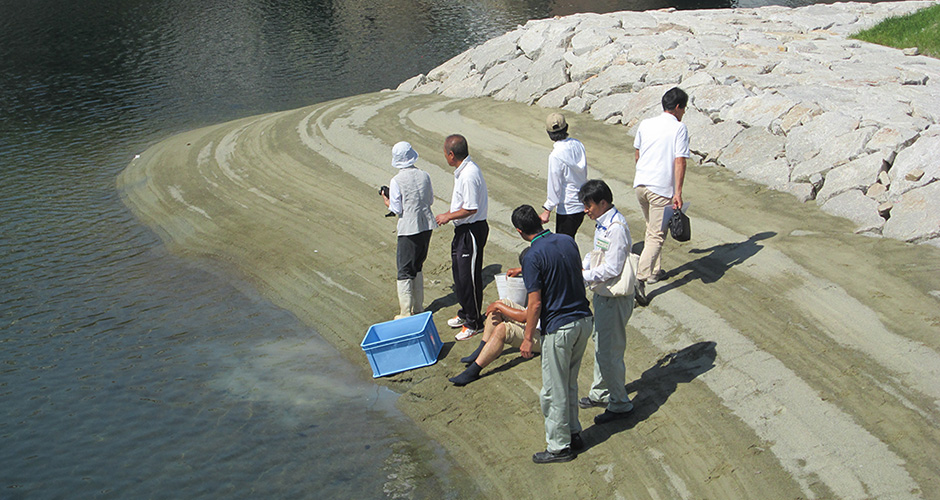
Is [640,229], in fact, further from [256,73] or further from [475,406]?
[256,73]

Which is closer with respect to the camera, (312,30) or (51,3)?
(312,30)

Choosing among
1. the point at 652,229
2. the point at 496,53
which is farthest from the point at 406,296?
the point at 496,53

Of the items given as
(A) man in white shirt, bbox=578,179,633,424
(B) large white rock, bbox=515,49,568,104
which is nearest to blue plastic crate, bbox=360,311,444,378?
(A) man in white shirt, bbox=578,179,633,424

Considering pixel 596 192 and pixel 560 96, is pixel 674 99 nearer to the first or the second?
pixel 596 192

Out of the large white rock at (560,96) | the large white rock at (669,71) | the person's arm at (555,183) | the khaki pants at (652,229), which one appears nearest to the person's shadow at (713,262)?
the khaki pants at (652,229)

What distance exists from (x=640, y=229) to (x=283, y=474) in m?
6.07

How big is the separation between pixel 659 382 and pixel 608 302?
4.51 feet

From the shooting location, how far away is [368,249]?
36.0 ft

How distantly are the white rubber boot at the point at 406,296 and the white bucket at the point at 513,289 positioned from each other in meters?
1.43

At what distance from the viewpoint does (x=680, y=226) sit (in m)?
7.86

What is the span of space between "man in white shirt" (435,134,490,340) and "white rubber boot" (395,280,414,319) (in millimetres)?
522

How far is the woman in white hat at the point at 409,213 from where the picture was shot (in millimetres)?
7957

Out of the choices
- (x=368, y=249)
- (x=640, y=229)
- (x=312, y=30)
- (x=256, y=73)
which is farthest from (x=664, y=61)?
(x=312, y=30)

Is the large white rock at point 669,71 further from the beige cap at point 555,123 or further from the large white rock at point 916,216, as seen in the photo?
the beige cap at point 555,123
